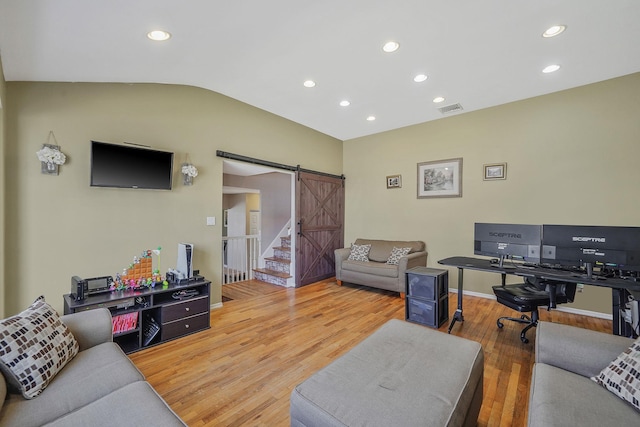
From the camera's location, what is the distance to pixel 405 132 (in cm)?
519

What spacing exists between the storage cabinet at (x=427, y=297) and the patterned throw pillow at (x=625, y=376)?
1701 mm

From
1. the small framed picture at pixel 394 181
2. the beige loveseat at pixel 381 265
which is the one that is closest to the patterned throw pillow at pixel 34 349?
the beige loveseat at pixel 381 265

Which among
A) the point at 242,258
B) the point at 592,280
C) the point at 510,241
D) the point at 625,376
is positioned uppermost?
the point at 510,241

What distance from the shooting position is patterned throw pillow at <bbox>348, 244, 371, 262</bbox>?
498 cm

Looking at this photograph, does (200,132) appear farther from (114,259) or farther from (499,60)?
(499,60)

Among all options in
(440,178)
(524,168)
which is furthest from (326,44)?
(524,168)

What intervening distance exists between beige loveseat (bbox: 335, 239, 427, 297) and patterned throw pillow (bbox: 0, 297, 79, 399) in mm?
3775

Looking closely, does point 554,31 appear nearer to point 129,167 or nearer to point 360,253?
point 360,253

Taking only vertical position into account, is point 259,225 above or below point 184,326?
above

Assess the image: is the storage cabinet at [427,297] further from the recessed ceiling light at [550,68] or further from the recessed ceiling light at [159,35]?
the recessed ceiling light at [159,35]

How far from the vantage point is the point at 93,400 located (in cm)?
134

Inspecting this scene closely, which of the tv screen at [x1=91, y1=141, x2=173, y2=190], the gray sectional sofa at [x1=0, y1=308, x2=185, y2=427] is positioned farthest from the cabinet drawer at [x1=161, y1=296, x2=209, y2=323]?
the tv screen at [x1=91, y1=141, x2=173, y2=190]

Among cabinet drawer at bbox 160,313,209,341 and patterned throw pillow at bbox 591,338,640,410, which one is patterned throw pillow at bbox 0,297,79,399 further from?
patterned throw pillow at bbox 591,338,640,410

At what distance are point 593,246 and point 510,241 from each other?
2.01 ft
